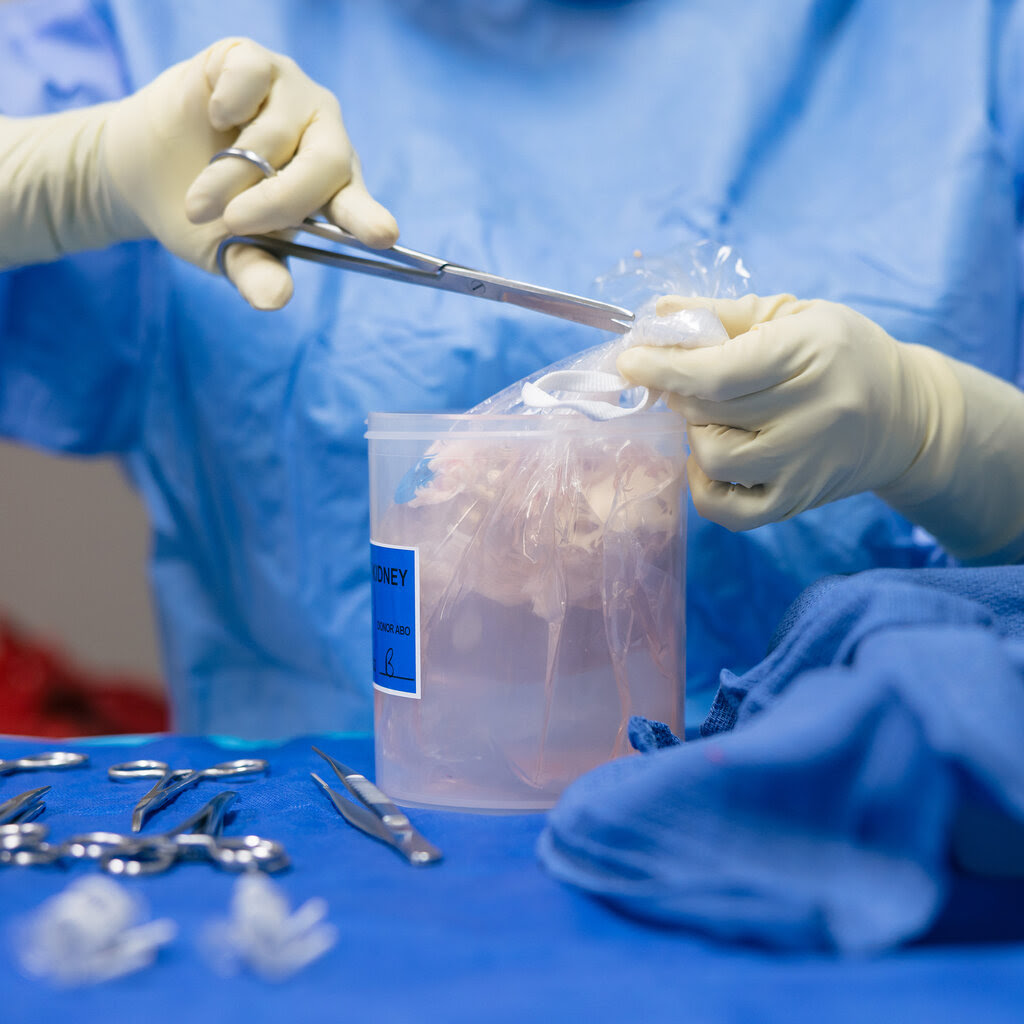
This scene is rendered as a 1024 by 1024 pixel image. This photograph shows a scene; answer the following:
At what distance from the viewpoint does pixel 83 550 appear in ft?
5.07

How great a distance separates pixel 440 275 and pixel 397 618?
27 cm

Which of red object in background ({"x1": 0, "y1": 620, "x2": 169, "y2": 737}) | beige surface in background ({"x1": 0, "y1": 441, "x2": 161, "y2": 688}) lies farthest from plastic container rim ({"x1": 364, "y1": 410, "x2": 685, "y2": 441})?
beige surface in background ({"x1": 0, "y1": 441, "x2": 161, "y2": 688})

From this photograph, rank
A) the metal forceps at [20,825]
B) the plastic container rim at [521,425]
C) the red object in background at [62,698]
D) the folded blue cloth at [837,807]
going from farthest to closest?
the red object in background at [62,698]
the plastic container rim at [521,425]
the metal forceps at [20,825]
the folded blue cloth at [837,807]

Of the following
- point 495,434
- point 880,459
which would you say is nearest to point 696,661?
point 880,459

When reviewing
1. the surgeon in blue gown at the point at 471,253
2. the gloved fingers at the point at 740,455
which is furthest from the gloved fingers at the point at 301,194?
the gloved fingers at the point at 740,455

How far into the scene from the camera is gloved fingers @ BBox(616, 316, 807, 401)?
0.61 metres

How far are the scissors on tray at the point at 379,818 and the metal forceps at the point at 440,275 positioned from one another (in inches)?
14.3

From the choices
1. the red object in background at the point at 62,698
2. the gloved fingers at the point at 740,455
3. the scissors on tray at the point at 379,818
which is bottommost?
the red object in background at the point at 62,698

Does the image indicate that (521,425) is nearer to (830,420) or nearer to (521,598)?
(521,598)

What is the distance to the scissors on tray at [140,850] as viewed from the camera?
0.49 m

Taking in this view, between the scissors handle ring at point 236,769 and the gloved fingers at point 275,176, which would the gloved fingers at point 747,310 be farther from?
the scissors handle ring at point 236,769

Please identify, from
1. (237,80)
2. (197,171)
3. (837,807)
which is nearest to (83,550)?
(197,171)

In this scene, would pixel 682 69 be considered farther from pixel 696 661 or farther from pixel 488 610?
pixel 488 610

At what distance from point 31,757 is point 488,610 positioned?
40cm
